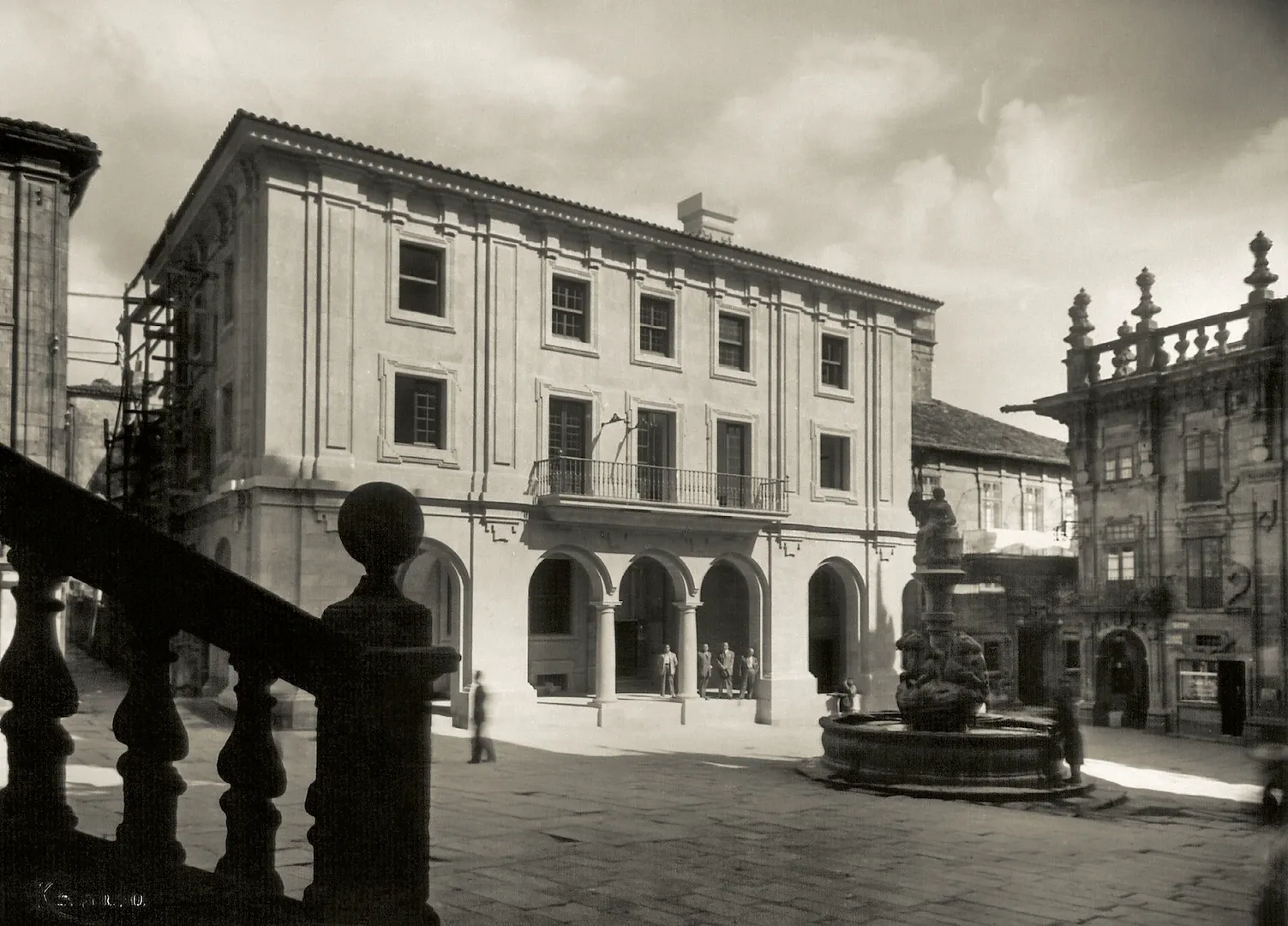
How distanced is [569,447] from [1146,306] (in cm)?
1151

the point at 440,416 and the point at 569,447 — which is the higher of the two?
the point at 440,416

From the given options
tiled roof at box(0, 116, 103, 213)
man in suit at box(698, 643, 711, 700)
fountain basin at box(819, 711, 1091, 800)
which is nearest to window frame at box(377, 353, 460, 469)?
man in suit at box(698, 643, 711, 700)

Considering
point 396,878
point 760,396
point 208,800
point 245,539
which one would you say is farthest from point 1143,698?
point 396,878

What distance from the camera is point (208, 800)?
31.7 ft

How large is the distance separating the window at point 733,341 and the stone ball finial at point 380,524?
20.6m

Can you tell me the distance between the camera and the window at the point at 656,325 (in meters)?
22.4

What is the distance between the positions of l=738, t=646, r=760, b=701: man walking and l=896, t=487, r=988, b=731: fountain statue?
9268mm

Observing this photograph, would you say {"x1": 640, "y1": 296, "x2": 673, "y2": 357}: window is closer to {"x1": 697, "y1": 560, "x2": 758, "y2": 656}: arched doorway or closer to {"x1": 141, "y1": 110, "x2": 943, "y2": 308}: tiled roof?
{"x1": 141, "y1": 110, "x2": 943, "y2": 308}: tiled roof

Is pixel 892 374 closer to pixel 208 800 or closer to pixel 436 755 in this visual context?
pixel 436 755

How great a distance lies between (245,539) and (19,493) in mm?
13658

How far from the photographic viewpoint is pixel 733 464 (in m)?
23.5

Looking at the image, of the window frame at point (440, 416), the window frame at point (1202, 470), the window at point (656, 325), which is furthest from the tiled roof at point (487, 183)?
the window frame at point (1202, 470)

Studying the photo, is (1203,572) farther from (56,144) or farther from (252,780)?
(252,780)

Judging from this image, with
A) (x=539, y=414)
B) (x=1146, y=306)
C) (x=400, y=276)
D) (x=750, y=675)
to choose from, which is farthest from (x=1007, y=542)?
(x=400, y=276)
